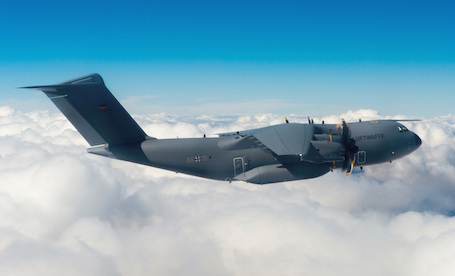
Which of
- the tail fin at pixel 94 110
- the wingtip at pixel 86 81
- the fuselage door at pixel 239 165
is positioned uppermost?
the wingtip at pixel 86 81

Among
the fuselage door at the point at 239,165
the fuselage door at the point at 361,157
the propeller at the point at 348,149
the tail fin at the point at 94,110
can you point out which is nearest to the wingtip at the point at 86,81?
the tail fin at the point at 94,110

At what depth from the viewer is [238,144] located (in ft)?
51.3

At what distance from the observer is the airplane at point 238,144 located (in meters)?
13.2

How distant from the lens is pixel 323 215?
89.1m

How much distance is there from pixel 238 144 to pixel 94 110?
767 cm

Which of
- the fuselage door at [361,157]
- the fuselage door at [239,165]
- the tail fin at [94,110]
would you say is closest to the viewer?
the tail fin at [94,110]

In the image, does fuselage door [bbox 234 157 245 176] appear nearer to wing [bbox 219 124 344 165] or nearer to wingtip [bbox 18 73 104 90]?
wing [bbox 219 124 344 165]

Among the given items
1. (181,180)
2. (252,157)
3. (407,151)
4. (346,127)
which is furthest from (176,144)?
(181,180)

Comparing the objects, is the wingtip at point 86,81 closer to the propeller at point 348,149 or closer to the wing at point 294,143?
the wing at point 294,143

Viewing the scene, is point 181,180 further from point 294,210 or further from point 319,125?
point 319,125

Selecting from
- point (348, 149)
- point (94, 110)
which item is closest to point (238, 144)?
point (348, 149)

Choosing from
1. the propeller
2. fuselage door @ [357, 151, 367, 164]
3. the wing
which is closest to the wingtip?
the wing

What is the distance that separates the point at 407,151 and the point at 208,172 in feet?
42.1

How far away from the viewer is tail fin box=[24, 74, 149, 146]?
41.2ft
